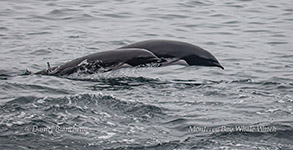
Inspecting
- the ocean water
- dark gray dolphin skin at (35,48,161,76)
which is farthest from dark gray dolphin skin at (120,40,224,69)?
dark gray dolphin skin at (35,48,161,76)

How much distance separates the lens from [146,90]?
923cm

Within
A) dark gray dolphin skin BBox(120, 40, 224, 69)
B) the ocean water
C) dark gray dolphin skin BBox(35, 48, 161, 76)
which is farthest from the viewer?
dark gray dolphin skin BBox(120, 40, 224, 69)

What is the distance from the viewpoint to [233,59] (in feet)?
40.6

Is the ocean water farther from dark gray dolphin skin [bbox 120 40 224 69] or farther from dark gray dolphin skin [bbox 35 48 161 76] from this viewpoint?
dark gray dolphin skin [bbox 120 40 224 69]

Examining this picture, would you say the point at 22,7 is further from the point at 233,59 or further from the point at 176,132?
the point at 176,132

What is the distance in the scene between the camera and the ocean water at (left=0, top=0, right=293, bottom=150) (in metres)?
7.01

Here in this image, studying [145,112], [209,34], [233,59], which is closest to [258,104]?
[145,112]

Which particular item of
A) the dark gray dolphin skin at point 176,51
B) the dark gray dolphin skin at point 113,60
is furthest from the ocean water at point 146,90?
the dark gray dolphin skin at point 176,51

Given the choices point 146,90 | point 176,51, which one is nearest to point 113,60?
point 146,90

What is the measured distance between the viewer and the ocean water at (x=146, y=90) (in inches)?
276

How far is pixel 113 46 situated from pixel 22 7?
22.0ft

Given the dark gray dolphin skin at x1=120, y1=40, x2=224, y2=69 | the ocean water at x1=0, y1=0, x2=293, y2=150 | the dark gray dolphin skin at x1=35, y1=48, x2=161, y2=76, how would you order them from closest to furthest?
the ocean water at x1=0, y1=0, x2=293, y2=150, the dark gray dolphin skin at x1=35, y1=48, x2=161, y2=76, the dark gray dolphin skin at x1=120, y1=40, x2=224, y2=69

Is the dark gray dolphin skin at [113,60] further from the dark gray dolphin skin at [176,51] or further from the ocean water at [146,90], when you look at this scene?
the dark gray dolphin skin at [176,51]

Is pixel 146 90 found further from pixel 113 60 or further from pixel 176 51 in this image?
pixel 176 51
